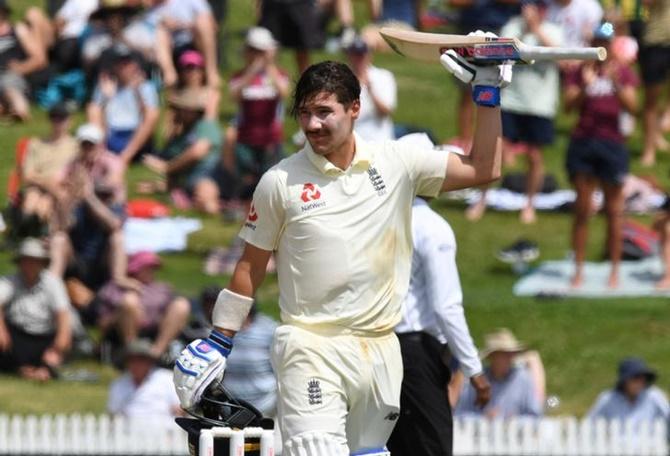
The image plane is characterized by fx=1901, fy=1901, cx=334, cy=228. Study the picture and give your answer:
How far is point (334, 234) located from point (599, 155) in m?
8.31

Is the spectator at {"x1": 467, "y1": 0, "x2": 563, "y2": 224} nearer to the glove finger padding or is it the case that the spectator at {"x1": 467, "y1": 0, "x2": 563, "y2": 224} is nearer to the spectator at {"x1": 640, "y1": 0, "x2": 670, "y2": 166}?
the spectator at {"x1": 640, "y1": 0, "x2": 670, "y2": 166}

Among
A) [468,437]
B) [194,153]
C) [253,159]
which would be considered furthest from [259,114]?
[468,437]

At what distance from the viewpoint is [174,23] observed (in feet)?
66.7

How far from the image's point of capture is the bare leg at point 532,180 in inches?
704

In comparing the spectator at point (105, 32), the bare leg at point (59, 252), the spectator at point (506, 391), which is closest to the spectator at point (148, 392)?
the bare leg at point (59, 252)

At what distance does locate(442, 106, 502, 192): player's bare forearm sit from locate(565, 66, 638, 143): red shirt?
7938 mm

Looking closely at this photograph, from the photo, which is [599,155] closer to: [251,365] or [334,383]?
[251,365]

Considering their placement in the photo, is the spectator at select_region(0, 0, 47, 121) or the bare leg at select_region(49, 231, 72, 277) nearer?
the bare leg at select_region(49, 231, 72, 277)

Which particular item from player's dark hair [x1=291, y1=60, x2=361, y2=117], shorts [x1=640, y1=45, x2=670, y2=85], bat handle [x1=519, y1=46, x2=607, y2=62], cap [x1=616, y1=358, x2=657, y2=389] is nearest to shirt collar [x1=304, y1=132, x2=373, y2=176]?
player's dark hair [x1=291, y1=60, x2=361, y2=117]

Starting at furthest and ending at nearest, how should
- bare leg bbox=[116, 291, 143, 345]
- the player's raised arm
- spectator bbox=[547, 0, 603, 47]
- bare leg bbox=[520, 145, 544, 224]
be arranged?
spectator bbox=[547, 0, 603, 47] < bare leg bbox=[520, 145, 544, 224] < bare leg bbox=[116, 291, 143, 345] < the player's raised arm

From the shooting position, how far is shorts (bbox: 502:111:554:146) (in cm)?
1778

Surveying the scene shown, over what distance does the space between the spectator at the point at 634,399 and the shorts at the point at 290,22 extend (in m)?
6.94

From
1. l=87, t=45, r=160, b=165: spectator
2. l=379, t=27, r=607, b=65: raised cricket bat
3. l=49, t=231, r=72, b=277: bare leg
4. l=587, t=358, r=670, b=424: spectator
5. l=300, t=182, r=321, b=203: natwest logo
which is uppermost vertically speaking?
→ l=379, t=27, r=607, b=65: raised cricket bat

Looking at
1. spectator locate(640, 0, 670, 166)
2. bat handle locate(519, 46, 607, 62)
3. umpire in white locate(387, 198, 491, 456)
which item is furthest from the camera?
spectator locate(640, 0, 670, 166)
